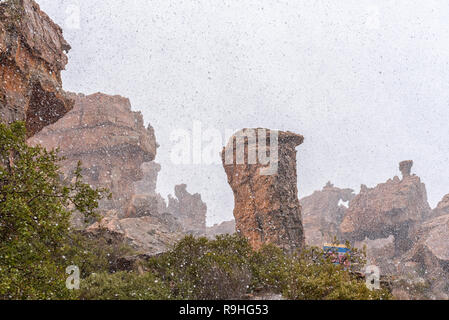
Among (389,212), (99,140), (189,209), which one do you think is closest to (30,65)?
(99,140)

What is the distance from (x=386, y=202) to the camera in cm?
5178

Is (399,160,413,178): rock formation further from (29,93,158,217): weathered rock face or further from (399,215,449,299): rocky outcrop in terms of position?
(29,93,158,217): weathered rock face

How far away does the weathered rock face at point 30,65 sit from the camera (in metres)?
10.3

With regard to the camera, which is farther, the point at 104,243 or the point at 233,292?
the point at 104,243

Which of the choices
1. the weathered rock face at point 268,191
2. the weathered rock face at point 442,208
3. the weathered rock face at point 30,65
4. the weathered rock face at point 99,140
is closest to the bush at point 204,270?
the weathered rock face at point 30,65

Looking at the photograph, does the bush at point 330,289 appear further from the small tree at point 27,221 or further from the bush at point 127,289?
the small tree at point 27,221

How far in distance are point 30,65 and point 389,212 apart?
5444 cm

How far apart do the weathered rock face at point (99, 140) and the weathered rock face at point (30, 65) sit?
33.0 meters

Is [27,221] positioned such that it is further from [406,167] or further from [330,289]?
[406,167]

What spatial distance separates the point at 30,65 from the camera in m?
11.8

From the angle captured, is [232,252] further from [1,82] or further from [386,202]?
[386,202]

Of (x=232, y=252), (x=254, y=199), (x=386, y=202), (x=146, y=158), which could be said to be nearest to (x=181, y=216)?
(x=146, y=158)

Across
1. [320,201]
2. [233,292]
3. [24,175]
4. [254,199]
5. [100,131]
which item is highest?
[100,131]
